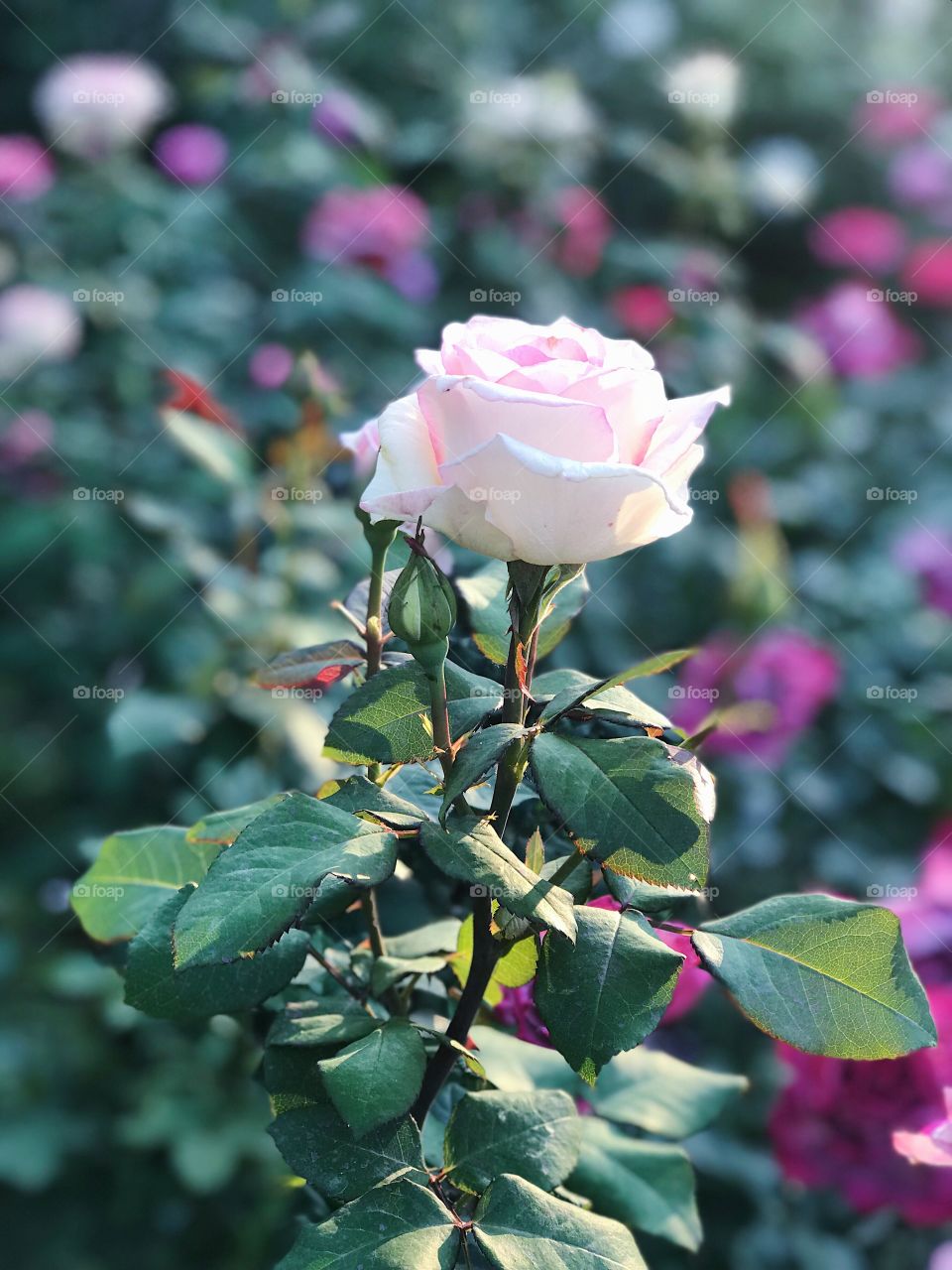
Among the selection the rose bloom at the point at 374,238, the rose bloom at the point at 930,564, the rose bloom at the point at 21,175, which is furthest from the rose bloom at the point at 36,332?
the rose bloom at the point at 930,564

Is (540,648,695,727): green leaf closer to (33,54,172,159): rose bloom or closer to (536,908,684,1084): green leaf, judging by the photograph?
(536,908,684,1084): green leaf

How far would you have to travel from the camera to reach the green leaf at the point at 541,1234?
0.43m

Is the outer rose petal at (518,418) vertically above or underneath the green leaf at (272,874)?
above

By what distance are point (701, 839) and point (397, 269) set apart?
5.27ft

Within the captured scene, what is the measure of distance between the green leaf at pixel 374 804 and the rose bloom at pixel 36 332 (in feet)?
4.99

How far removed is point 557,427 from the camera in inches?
16.4

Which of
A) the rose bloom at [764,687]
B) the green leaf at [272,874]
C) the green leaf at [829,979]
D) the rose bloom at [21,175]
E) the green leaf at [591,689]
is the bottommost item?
the rose bloom at [764,687]

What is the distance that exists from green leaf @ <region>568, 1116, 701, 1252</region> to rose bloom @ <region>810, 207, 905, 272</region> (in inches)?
83.9

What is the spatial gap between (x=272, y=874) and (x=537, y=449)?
172 mm

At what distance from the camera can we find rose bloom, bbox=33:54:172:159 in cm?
193

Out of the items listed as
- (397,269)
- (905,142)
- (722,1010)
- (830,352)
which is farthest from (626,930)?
(905,142)

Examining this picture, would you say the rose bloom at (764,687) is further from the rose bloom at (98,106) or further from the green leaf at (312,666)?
the rose bloom at (98,106)

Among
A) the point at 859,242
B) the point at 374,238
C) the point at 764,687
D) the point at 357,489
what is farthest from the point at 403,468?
the point at 859,242

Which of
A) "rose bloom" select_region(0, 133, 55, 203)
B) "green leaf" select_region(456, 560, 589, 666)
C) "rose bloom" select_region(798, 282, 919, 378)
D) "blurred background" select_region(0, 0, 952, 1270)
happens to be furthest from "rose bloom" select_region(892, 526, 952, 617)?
"rose bloom" select_region(0, 133, 55, 203)
